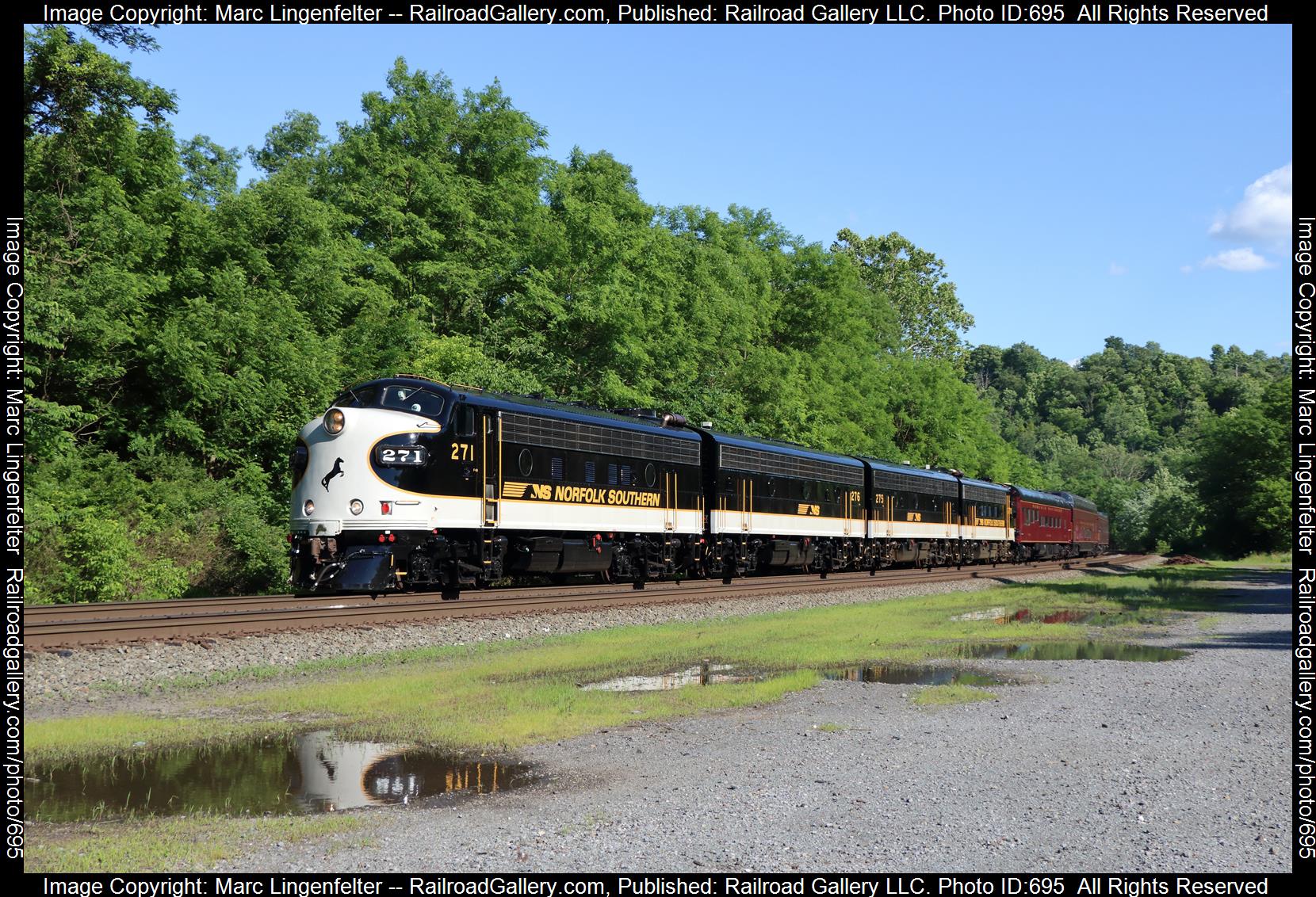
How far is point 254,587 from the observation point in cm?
3369

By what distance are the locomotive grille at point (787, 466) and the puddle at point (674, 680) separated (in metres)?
18.7

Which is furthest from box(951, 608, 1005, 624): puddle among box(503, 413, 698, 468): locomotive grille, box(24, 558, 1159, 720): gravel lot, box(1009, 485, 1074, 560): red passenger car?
box(1009, 485, 1074, 560): red passenger car

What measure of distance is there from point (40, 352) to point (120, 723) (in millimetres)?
22361

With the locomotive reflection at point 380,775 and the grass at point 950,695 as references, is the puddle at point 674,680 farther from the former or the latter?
the locomotive reflection at point 380,775

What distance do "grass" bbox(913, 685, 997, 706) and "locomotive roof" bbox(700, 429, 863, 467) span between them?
20.5 metres

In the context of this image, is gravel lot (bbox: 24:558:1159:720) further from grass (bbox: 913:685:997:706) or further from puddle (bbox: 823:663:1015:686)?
grass (bbox: 913:685:997:706)

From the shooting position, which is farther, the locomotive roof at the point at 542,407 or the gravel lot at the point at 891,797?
the locomotive roof at the point at 542,407

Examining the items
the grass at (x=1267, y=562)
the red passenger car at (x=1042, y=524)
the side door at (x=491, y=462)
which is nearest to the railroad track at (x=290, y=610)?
the side door at (x=491, y=462)

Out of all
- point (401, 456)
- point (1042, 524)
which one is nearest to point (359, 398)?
point (401, 456)

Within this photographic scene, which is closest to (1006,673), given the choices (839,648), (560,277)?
(839,648)

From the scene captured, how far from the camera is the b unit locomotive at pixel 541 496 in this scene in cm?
2155

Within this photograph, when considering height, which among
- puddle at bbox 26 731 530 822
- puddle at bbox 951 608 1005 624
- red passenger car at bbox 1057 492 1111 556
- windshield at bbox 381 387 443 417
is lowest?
puddle at bbox 26 731 530 822

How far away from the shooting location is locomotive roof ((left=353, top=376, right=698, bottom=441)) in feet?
75.9
